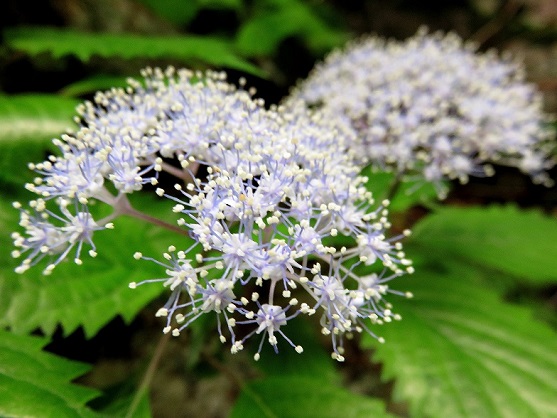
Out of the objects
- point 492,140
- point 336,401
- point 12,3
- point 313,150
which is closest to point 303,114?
point 313,150

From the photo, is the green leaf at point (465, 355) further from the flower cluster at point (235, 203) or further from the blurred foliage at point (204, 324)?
the flower cluster at point (235, 203)

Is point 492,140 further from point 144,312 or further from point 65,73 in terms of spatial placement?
point 65,73

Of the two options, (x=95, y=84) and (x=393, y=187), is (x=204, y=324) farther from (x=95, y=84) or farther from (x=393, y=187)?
(x=95, y=84)

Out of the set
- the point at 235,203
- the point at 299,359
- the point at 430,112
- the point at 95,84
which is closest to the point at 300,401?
the point at 299,359

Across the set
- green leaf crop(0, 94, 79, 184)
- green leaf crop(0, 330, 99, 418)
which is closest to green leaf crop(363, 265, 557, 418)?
green leaf crop(0, 330, 99, 418)

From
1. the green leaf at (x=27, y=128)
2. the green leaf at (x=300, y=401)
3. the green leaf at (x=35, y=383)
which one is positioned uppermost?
the green leaf at (x=27, y=128)

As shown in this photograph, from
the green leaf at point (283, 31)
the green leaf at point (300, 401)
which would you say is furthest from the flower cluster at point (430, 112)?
the green leaf at point (283, 31)
